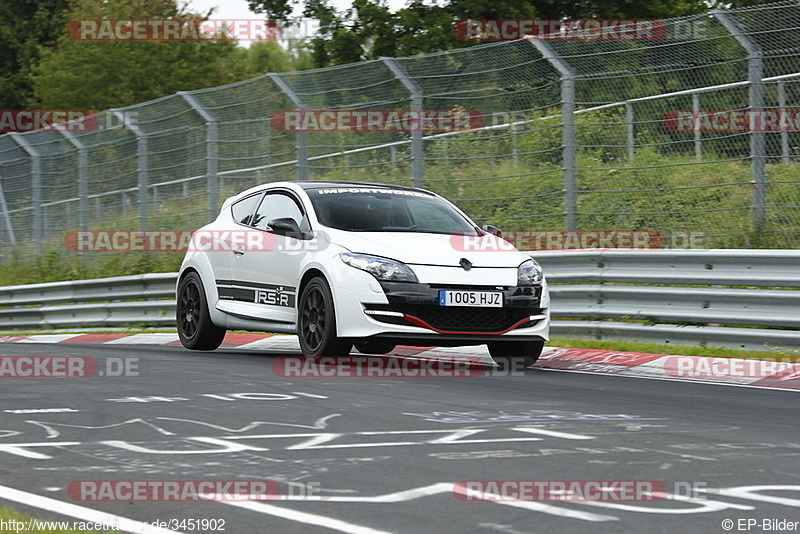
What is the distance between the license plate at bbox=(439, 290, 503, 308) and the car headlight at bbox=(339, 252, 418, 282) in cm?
27

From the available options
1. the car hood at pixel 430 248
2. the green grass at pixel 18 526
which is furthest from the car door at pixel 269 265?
the green grass at pixel 18 526

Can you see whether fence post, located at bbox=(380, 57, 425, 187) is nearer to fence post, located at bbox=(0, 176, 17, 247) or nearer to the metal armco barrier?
the metal armco barrier

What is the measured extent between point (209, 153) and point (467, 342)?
899cm

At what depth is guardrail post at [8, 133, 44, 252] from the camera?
24.0 meters

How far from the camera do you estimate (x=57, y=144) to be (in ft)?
75.9

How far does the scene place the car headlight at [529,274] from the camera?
10078 millimetres

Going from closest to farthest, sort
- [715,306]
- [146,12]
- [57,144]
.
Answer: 1. [715,306]
2. [57,144]
3. [146,12]

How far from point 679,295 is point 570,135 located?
274cm

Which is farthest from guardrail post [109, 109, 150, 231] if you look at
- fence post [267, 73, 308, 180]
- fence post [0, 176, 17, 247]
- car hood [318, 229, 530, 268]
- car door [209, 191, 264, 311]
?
car hood [318, 229, 530, 268]

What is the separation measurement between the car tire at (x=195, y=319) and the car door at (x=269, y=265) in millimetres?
707

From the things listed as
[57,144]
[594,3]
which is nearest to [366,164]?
[57,144]

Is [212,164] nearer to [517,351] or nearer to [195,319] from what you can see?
[195,319]

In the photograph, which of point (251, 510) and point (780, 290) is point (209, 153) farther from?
point (251, 510)

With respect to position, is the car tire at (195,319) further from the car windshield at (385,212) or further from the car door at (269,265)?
the car windshield at (385,212)
